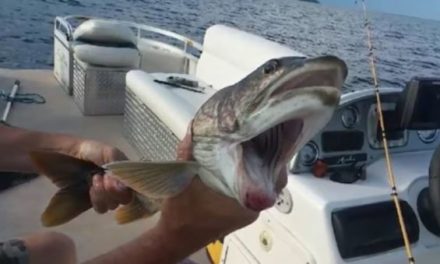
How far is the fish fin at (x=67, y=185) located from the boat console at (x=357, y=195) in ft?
4.03

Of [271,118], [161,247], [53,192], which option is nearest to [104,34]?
[53,192]

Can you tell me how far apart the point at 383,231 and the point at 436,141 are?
120 cm

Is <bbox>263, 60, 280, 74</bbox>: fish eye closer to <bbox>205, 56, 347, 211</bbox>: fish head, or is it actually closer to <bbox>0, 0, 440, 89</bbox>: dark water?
<bbox>205, 56, 347, 211</bbox>: fish head

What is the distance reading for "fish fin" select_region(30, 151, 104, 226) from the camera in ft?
7.36

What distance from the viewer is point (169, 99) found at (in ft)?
15.3

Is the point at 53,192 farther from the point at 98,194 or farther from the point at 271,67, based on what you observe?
the point at 271,67

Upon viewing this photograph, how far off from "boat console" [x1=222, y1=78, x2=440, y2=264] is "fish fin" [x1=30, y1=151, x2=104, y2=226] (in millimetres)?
1229

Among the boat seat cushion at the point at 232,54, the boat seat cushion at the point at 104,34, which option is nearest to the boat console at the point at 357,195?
the boat seat cushion at the point at 232,54

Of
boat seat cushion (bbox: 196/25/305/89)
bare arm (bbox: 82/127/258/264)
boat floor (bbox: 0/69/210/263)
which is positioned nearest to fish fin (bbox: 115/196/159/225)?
bare arm (bbox: 82/127/258/264)

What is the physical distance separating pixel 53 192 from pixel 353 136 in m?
2.85

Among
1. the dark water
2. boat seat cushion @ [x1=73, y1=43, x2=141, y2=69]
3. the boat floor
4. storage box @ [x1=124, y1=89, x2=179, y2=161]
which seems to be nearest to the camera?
the boat floor

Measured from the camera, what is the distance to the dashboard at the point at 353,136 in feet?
10.8

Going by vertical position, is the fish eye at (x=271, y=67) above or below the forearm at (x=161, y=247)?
above

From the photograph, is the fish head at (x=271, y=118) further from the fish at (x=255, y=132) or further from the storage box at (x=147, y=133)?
the storage box at (x=147, y=133)
